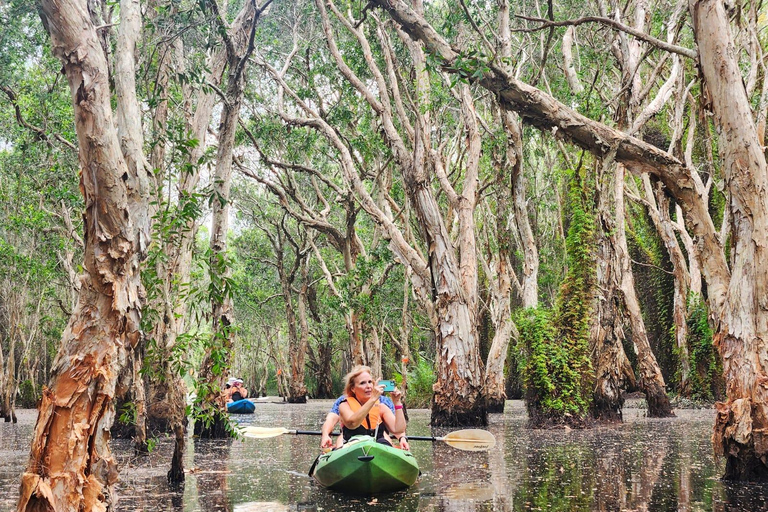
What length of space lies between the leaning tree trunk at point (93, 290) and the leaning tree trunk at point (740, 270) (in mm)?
5663

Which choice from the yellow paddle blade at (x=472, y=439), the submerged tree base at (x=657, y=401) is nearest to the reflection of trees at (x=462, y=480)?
the yellow paddle blade at (x=472, y=439)

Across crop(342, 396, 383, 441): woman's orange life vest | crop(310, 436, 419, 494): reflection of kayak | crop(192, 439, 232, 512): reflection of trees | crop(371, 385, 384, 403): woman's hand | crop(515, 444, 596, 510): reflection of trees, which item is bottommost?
crop(192, 439, 232, 512): reflection of trees

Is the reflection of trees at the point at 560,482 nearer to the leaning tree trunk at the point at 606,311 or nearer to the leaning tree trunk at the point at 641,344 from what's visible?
the leaning tree trunk at the point at 606,311

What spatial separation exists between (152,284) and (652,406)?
44.0 feet

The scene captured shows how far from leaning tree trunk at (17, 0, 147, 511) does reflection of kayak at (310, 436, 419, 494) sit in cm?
289

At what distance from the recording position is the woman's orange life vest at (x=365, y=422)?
8602 mm

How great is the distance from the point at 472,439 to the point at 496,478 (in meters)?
1.30

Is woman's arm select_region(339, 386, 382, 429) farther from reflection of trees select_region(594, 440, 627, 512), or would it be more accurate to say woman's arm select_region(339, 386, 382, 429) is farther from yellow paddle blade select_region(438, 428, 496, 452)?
reflection of trees select_region(594, 440, 627, 512)

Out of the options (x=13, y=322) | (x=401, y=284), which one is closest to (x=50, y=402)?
(x=13, y=322)

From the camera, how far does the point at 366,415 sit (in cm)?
837

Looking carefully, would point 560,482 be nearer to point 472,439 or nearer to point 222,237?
point 472,439

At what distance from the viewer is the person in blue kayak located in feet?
27.9

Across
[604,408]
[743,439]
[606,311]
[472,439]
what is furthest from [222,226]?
[743,439]

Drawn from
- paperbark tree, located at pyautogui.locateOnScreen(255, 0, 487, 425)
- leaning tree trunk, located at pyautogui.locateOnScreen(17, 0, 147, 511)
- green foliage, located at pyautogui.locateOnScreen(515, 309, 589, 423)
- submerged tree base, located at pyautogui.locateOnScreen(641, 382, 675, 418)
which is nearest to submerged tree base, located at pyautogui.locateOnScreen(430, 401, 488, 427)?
paperbark tree, located at pyautogui.locateOnScreen(255, 0, 487, 425)
